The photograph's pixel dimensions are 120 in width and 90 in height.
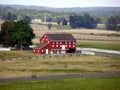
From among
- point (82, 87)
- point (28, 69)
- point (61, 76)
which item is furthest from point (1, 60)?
point (82, 87)

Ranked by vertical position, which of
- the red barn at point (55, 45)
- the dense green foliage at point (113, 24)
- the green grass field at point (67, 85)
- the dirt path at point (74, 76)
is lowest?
the dense green foliage at point (113, 24)

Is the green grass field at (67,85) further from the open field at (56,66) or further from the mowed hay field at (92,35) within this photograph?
the mowed hay field at (92,35)

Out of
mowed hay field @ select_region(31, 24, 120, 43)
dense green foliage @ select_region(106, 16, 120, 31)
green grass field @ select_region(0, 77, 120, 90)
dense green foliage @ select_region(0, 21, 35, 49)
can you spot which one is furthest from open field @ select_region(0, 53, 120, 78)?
dense green foliage @ select_region(106, 16, 120, 31)

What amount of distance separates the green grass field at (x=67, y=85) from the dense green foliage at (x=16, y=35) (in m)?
35.4

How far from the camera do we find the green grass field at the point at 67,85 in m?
41.9

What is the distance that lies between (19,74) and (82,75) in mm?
8497

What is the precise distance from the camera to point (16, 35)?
7969cm

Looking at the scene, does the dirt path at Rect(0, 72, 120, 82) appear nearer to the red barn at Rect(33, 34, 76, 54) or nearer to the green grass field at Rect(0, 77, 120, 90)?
the green grass field at Rect(0, 77, 120, 90)

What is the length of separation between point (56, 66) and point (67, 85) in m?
15.2

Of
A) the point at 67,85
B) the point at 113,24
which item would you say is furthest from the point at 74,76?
the point at 113,24

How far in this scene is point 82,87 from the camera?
4275cm

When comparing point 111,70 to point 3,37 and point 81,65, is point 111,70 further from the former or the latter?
point 3,37

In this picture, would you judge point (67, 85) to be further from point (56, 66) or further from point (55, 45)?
point (55, 45)

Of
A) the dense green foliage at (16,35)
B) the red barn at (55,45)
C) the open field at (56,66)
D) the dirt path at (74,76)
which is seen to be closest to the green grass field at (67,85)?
the dirt path at (74,76)
